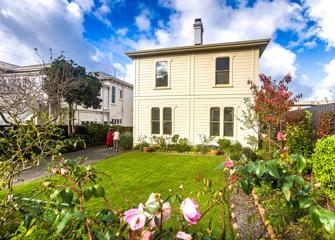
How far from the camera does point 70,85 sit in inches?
461

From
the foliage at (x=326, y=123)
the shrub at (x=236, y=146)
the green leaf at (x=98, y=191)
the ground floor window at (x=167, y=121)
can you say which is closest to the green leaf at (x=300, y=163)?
Answer: the green leaf at (x=98, y=191)

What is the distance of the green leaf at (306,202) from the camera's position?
98cm

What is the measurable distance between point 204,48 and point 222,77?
2211 mm

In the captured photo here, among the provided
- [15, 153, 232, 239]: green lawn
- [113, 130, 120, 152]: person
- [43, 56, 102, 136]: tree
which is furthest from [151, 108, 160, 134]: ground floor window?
[43, 56, 102, 136]: tree

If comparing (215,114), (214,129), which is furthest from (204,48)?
(214,129)

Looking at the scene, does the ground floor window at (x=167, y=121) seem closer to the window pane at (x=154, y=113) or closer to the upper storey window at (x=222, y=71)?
the window pane at (x=154, y=113)

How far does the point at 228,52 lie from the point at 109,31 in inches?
302

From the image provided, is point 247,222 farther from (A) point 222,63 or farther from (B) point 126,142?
(B) point 126,142

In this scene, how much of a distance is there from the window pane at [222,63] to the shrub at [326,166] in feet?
29.4

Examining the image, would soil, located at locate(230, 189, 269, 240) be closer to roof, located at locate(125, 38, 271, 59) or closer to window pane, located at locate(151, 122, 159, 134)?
window pane, located at locate(151, 122, 159, 134)

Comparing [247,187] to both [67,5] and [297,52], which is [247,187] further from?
[297,52]

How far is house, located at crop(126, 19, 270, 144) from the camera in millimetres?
12266

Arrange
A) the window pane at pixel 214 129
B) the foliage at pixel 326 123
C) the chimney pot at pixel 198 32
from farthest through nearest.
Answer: the chimney pot at pixel 198 32, the window pane at pixel 214 129, the foliage at pixel 326 123

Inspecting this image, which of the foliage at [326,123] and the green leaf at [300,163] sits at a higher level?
the foliage at [326,123]
